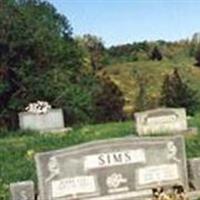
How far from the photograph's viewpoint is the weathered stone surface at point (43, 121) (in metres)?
21.0

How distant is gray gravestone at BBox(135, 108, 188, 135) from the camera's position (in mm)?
15718

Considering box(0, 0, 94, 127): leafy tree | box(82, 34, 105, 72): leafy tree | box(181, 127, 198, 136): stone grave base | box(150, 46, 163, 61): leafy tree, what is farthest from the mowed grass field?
box(150, 46, 163, 61): leafy tree

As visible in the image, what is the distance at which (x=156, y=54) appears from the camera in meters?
58.5

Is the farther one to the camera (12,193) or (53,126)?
(53,126)

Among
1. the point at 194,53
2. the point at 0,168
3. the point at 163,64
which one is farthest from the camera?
the point at 194,53

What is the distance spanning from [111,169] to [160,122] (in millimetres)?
7724

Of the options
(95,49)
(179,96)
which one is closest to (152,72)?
(95,49)

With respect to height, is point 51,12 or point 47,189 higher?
point 51,12

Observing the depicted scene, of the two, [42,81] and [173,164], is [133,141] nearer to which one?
[173,164]

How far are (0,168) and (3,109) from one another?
17.8 meters

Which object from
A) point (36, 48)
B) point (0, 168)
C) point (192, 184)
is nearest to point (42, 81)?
point (36, 48)

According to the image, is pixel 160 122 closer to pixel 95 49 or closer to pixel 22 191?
pixel 22 191

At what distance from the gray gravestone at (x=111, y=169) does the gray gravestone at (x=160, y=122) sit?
709 cm

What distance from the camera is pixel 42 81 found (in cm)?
2962
